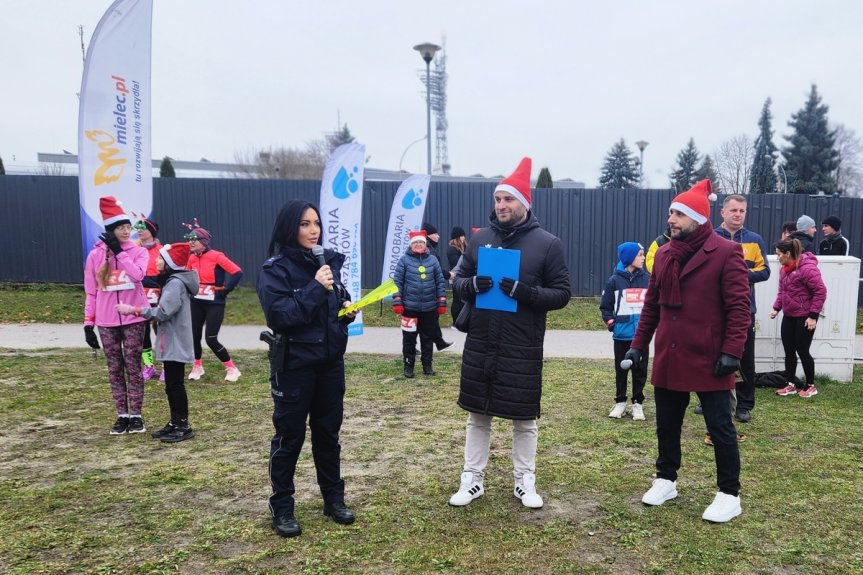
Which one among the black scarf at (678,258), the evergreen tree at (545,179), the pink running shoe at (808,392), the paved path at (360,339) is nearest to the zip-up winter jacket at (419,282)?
the paved path at (360,339)

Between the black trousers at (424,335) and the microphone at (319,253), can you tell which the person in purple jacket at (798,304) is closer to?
the black trousers at (424,335)

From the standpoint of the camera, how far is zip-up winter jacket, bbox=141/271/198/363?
17.3 feet

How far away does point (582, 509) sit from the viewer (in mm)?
3869

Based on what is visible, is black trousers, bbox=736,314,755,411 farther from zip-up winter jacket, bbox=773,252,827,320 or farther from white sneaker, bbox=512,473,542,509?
white sneaker, bbox=512,473,542,509

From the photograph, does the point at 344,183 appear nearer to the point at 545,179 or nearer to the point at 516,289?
the point at 516,289

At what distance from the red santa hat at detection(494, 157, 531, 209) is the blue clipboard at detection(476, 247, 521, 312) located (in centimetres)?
38

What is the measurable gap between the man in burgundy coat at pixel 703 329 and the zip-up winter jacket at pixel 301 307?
2123mm

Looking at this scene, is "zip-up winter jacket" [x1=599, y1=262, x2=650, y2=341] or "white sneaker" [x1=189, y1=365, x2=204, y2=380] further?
"white sneaker" [x1=189, y1=365, x2=204, y2=380]

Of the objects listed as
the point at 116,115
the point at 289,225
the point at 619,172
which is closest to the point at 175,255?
the point at 289,225

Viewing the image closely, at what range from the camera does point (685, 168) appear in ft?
46.6

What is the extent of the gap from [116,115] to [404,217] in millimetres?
5686

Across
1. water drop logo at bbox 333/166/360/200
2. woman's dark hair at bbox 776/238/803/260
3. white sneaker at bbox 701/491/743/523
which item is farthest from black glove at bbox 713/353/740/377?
water drop logo at bbox 333/166/360/200

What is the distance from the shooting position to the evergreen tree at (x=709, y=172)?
995 centimetres

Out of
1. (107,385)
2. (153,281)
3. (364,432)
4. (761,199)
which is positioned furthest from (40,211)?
(761,199)
